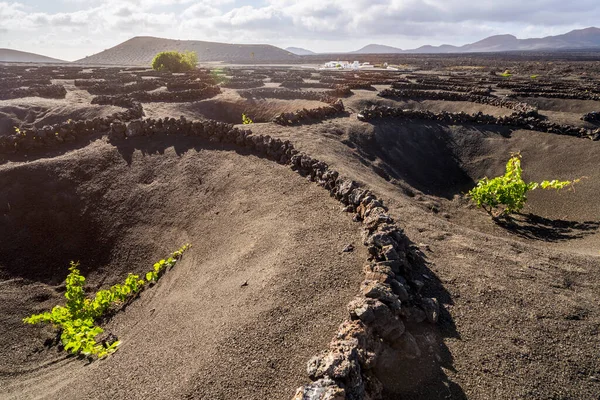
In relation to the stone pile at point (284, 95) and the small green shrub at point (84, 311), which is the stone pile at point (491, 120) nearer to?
the stone pile at point (284, 95)

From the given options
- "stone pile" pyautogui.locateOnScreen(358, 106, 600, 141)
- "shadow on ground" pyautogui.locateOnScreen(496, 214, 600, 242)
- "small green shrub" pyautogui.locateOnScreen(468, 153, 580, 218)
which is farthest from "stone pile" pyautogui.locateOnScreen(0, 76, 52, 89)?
"shadow on ground" pyautogui.locateOnScreen(496, 214, 600, 242)

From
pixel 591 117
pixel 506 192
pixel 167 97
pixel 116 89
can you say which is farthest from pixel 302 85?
pixel 506 192

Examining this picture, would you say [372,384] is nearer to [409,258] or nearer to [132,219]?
[409,258]

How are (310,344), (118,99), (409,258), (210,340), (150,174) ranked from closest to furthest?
(310,344) < (210,340) < (409,258) < (150,174) < (118,99)

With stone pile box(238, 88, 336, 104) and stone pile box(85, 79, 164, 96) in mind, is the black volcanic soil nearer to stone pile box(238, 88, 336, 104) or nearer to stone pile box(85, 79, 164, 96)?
stone pile box(238, 88, 336, 104)

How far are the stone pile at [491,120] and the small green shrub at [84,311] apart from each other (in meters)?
15.7

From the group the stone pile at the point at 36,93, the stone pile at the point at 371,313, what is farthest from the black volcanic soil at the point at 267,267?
the stone pile at the point at 36,93

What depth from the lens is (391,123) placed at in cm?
2111

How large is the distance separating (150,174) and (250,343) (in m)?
10.0

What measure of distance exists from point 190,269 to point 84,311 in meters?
2.44

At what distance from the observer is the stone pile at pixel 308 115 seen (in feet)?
58.9

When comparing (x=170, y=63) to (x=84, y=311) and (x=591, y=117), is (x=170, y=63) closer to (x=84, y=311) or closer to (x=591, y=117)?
(x=591, y=117)

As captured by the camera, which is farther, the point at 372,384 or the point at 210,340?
the point at 210,340

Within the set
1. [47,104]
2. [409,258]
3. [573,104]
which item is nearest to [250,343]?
[409,258]
